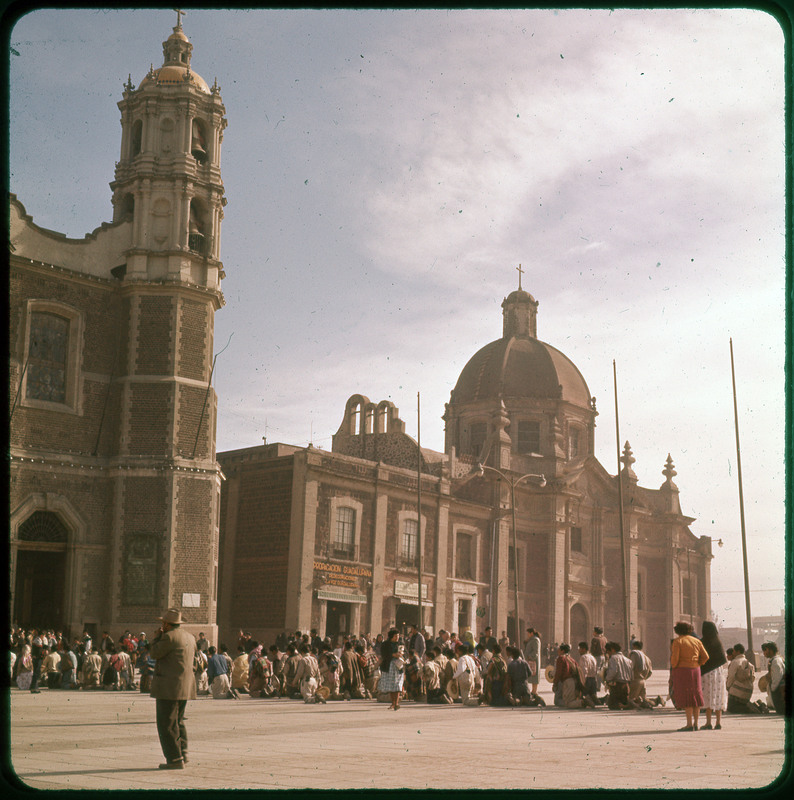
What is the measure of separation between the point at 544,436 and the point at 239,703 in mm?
36708

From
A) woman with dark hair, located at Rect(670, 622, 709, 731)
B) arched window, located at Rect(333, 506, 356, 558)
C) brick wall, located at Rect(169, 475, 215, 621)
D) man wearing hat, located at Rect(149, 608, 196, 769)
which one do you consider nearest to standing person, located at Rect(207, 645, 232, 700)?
brick wall, located at Rect(169, 475, 215, 621)

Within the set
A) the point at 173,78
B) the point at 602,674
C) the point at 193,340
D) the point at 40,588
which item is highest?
the point at 173,78

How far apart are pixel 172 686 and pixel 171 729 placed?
45 centimetres

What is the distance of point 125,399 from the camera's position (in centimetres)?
3014

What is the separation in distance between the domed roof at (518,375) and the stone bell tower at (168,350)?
26.3 m

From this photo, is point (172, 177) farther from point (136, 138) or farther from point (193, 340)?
point (193, 340)

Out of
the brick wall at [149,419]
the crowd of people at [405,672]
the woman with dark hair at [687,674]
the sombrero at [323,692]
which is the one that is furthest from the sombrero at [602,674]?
the brick wall at [149,419]

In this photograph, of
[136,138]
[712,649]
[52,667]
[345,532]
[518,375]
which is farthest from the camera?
[518,375]

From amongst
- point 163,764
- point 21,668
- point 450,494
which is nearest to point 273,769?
point 163,764

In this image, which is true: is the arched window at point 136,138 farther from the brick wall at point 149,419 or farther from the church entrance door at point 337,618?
the church entrance door at point 337,618

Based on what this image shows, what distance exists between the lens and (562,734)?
43.9 feet

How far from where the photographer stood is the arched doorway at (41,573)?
28.6 meters

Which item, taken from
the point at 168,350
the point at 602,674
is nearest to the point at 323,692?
the point at 602,674

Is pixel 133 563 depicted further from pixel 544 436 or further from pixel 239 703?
pixel 544 436
